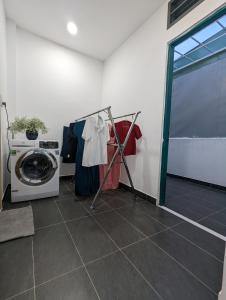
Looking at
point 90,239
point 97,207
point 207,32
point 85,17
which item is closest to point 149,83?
point 85,17

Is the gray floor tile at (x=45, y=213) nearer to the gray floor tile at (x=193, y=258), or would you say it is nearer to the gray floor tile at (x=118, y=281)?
the gray floor tile at (x=118, y=281)

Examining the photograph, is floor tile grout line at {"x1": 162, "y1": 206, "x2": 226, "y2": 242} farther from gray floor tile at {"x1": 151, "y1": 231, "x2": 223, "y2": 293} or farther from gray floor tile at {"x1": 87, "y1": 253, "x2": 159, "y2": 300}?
gray floor tile at {"x1": 87, "y1": 253, "x2": 159, "y2": 300}

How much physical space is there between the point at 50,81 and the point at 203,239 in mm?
3274

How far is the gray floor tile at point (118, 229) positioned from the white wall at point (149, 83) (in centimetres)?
70

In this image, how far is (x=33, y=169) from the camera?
2.14 m

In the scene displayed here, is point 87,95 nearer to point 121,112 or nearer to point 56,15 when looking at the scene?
point 121,112

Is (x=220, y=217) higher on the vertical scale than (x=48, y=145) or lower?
lower

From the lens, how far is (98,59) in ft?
10.8

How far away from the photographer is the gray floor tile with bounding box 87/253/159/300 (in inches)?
33.5

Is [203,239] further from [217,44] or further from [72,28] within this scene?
[217,44]

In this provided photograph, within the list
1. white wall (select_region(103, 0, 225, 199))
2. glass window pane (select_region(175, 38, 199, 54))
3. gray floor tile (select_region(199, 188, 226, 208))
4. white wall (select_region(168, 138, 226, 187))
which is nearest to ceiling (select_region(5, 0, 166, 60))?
white wall (select_region(103, 0, 225, 199))

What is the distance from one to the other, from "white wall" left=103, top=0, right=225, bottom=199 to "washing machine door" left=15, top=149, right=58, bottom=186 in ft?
4.14

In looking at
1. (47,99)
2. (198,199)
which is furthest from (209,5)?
(47,99)

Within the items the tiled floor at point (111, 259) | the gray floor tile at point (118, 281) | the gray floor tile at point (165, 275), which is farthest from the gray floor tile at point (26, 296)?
the gray floor tile at point (165, 275)
